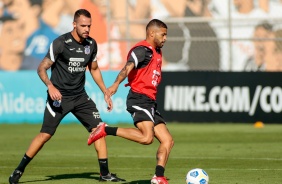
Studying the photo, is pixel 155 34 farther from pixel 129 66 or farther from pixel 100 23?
pixel 100 23

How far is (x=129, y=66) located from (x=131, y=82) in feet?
1.44

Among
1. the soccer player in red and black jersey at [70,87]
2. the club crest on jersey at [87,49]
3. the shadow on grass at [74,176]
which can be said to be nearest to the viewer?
the soccer player in red and black jersey at [70,87]

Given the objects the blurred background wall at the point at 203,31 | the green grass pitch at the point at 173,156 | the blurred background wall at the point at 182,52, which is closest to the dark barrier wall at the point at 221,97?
the blurred background wall at the point at 182,52

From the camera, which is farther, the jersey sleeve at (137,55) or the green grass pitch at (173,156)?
the green grass pitch at (173,156)

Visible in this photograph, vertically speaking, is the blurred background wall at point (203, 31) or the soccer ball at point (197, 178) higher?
the blurred background wall at point (203, 31)

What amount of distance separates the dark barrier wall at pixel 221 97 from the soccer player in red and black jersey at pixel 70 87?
1151 cm

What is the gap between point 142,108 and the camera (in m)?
11.5

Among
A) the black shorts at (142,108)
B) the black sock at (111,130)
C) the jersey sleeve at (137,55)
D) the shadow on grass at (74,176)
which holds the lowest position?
the shadow on grass at (74,176)

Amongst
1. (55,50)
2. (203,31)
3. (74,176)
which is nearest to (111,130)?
(55,50)

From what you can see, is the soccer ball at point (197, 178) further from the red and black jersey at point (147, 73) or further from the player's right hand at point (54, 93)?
the player's right hand at point (54, 93)

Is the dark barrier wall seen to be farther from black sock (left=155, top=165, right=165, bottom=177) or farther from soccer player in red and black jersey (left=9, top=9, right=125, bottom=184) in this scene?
black sock (left=155, top=165, right=165, bottom=177)

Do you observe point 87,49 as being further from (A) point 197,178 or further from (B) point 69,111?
(A) point 197,178

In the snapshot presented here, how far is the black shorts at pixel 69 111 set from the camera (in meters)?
12.2

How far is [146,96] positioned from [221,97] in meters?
12.3
